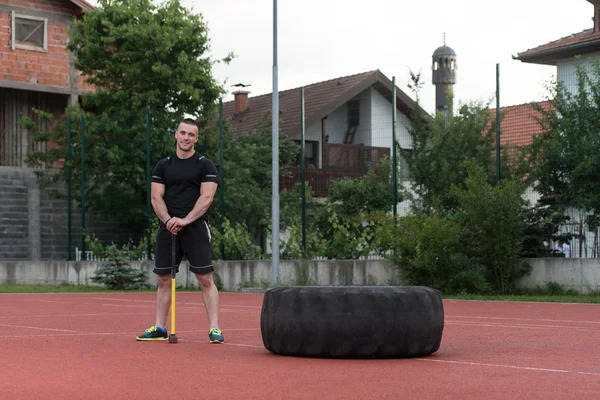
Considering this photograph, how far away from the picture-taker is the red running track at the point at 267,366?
260 inches

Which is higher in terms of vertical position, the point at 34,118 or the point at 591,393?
the point at 34,118

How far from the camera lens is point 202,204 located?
399 inches

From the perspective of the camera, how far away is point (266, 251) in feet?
89.9

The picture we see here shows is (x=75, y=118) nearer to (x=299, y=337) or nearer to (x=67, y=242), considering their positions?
(x=67, y=242)

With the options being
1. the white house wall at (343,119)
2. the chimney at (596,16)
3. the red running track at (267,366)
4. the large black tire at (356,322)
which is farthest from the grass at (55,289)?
the large black tire at (356,322)

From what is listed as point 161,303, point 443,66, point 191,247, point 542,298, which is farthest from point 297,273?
point 443,66

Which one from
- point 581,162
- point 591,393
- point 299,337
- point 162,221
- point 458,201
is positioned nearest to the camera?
point 591,393

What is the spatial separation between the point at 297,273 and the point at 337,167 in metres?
7.28

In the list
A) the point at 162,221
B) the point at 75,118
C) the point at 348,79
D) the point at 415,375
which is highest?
the point at 348,79

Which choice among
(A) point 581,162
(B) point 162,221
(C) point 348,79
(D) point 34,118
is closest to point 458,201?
(A) point 581,162

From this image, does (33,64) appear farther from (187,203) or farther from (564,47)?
(187,203)

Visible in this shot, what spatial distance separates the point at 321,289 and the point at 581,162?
1295cm

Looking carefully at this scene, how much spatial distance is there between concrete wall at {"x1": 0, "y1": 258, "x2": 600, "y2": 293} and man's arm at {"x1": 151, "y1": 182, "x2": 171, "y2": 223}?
12491 millimetres

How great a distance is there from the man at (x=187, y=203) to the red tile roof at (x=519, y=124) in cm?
1309
